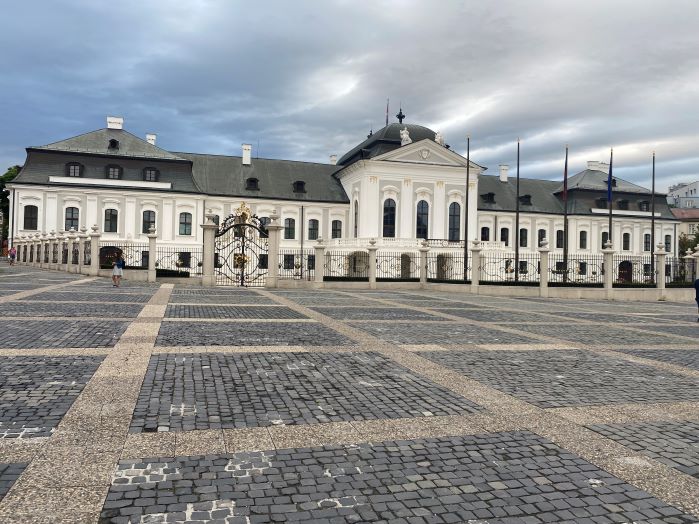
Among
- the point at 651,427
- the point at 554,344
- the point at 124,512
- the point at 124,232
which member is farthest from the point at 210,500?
the point at 124,232

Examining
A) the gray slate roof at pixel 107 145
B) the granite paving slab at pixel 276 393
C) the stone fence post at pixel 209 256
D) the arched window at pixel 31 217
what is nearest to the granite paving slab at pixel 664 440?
the granite paving slab at pixel 276 393

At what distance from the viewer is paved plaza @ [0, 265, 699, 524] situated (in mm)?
3393

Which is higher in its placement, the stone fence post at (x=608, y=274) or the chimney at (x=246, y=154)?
the chimney at (x=246, y=154)

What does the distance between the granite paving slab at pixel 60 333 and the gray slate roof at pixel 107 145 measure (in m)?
39.5

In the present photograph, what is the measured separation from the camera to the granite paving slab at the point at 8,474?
3414mm

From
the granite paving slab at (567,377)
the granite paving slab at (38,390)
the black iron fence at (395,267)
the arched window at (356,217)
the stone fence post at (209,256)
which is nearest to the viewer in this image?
the granite paving slab at (38,390)

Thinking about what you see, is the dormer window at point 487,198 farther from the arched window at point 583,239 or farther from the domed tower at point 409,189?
the arched window at point 583,239

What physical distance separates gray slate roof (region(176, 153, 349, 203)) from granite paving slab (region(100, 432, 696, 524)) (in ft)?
157

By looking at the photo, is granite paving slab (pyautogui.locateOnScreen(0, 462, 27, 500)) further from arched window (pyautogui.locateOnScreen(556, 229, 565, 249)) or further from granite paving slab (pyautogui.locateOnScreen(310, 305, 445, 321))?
arched window (pyautogui.locateOnScreen(556, 229, 565, 249))

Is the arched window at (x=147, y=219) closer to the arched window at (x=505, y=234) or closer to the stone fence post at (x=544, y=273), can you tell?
the stone fence post at (x=544, y=273)

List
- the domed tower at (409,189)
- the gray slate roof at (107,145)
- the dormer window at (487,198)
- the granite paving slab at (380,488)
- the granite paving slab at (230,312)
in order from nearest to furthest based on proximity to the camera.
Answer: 1. the granite paving slab at (380,488)
2. the granite paving slab at (230,312)
3. the gray slate roof at (107,145)
4. the domed tower at (409,189)
5. the dormer window at (487,198)

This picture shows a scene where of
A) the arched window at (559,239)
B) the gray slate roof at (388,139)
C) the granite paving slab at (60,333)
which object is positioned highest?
the gray slate roof at (388,139)

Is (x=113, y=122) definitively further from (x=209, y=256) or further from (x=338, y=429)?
Result: (x=338, y=429)

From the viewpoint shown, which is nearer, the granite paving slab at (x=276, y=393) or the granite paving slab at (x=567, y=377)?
the granite paving slab at (x=276, y=393)
